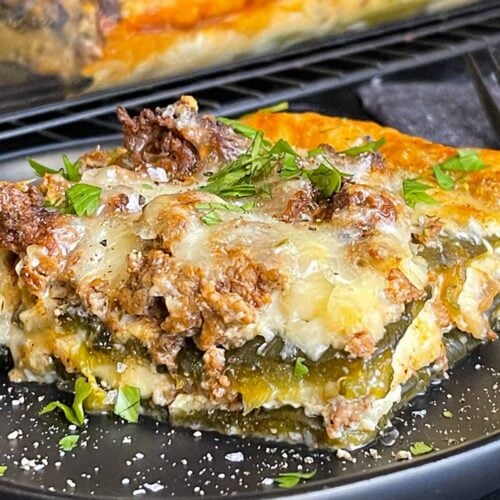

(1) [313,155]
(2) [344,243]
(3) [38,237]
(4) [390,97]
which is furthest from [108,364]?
(4) [390,97]

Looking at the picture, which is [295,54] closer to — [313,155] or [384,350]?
[313,155]

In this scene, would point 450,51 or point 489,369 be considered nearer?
point 489,369

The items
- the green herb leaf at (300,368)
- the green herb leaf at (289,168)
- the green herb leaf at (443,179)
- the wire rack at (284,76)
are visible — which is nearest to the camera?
the green herb leaf at (300,368)

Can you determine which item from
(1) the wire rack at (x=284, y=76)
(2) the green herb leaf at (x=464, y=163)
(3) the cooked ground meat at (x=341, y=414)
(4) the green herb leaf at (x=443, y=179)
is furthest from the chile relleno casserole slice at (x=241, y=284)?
(1) the wire rack at (x=284, y=76)

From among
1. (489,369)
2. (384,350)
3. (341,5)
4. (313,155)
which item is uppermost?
(341,5)

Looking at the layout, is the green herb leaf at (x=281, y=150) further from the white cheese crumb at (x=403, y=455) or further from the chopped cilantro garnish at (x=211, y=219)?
the white cheese crumb at (x=403, y=455)

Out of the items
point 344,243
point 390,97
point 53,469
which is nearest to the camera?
point 53,469

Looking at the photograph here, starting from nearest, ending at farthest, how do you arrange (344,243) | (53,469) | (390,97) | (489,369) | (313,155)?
(53,469), (344,243), (489,369), (313,155), (390,97)
